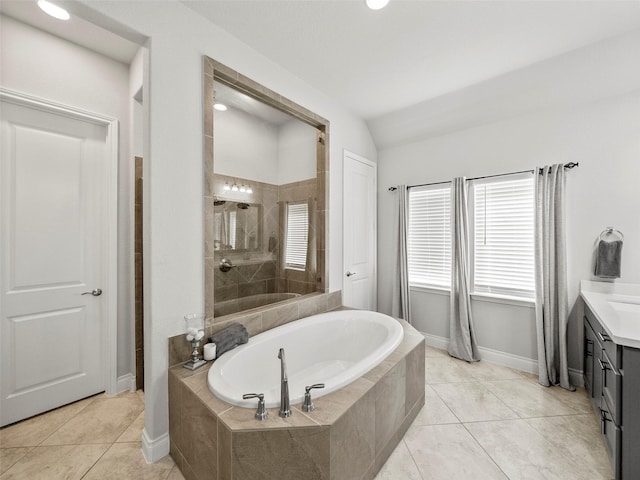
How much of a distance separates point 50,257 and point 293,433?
7.37 feet

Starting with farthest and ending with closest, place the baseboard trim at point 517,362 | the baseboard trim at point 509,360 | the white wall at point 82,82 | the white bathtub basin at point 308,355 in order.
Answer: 1. the baseboard trim at point 509,360
2. the baseboard trim at point 517,362
3. the white wall at point 82,82
4. the white bathtub basin at point 308,355

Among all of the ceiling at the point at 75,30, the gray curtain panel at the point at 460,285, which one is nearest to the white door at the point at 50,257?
the ceiling at the point at 75,30

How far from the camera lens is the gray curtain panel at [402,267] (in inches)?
134

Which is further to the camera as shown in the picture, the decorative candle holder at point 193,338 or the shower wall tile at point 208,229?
the shower wall tile at point 208,229

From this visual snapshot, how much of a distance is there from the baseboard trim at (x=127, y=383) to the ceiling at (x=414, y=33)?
2.91m

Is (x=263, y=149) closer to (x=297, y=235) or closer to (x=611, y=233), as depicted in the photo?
(x=297, y=235)

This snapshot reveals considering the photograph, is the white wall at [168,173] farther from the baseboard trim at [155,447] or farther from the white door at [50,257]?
the white door at [50,257]

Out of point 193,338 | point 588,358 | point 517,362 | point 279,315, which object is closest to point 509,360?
point 517,362

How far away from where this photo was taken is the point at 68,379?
2168mm

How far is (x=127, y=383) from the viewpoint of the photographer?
94.9 inches

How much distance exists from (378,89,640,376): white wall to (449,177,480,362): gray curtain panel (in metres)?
0.15

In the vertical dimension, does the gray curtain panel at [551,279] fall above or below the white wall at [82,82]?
below

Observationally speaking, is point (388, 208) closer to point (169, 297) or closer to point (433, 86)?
point (433, 86)

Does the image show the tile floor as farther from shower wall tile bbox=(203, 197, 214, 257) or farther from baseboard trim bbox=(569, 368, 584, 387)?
shower wall tile bbox=(203, 197, 214, 257)
